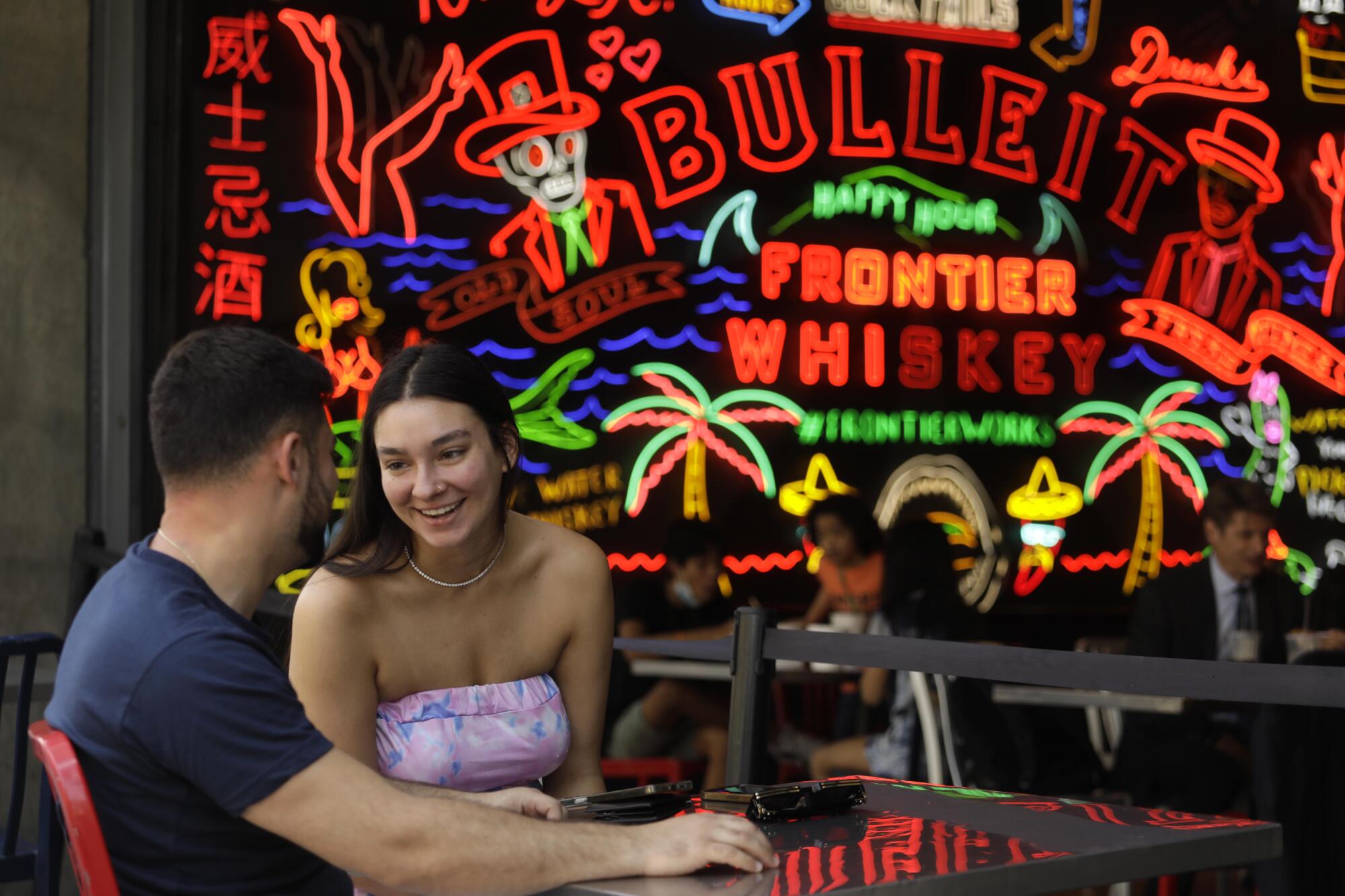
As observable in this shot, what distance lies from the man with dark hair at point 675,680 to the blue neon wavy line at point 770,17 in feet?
6.76

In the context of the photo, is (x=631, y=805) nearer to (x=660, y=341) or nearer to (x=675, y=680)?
(x=675, y=680)

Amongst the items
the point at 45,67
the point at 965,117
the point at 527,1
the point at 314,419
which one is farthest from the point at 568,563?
the point at 965,117

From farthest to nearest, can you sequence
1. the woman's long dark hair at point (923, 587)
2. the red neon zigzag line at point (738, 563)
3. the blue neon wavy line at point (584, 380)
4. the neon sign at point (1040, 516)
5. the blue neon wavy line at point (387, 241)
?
the neon sign at point (1040, 516)
the red neon zigzag line at point (738, 563)
the blue neon wavy line at point (584, 380)
the blue neon wavy line at point (387, 241)
the woman's long dark hair at point (923, 587)

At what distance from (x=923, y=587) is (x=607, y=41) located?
2512 millimetres

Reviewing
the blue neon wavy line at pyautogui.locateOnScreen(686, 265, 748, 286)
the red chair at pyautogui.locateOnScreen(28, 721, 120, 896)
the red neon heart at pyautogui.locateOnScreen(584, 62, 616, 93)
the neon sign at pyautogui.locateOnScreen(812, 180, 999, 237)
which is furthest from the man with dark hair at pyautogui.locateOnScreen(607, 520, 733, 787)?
the red chair at pyautogui.locateOnScreen(28, 721, 120, 896)

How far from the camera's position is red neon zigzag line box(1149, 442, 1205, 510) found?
7.03 metres

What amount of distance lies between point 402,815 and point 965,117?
568 centimetres

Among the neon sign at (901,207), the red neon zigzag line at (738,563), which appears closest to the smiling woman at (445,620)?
the red neon zigzag line at (738,563)

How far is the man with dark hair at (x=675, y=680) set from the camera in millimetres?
5270

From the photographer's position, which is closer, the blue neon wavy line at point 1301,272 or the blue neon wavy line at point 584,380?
the blue neon wavy line at point 584,380

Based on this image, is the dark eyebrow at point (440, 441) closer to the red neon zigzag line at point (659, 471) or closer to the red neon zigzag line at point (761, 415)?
the red neon zigzag line at point (659, 471)

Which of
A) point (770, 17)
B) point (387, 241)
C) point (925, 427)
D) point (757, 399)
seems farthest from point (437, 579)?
point (925, 427)

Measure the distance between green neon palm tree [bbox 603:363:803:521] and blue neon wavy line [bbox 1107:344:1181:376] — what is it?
1.64 metres

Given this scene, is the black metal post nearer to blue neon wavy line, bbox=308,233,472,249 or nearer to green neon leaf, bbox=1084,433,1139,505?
blue neon wavy line, bbox=308,233,472,249
